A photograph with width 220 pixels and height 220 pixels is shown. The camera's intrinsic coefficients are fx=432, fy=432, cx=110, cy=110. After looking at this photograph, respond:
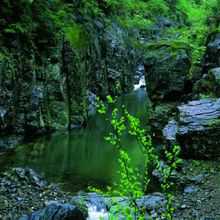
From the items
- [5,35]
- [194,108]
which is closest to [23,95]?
[5,35]

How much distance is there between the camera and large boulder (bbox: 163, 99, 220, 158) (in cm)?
1316

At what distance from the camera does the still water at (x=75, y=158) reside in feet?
46.2

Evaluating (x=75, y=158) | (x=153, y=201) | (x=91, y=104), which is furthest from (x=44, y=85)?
(x=153, y=201)

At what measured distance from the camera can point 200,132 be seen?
1325cm

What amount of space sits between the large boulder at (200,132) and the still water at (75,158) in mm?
1853

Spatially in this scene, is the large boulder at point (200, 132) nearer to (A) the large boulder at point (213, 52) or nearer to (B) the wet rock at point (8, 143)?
(B) the wet rock at point (8, 143)

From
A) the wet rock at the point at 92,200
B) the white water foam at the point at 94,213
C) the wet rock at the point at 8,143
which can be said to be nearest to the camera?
the white water foam at the point at 94,213

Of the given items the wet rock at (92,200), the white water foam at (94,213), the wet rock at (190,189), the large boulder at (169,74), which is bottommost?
the white water foam at (94,213)

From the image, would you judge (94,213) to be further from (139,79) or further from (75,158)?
(139,79)

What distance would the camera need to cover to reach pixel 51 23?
888 inches

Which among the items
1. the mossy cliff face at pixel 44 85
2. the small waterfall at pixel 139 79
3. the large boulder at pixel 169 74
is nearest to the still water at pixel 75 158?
the mossy cliff face at pixel 44 85

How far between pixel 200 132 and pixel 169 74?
8287 mm

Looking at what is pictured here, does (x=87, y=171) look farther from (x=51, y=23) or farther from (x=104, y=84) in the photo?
(x=104, y=84)

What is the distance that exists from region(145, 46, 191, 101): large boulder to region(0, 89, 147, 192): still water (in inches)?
127
